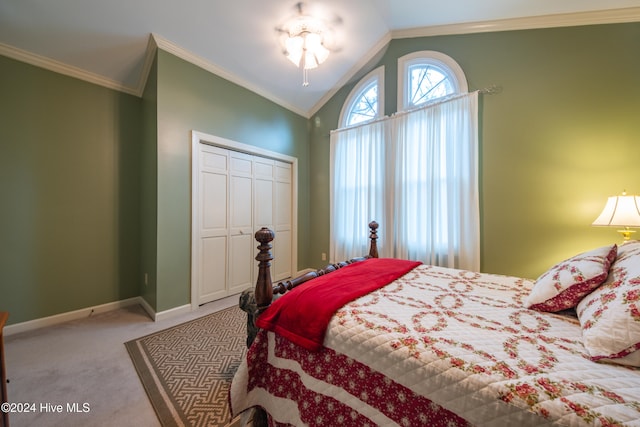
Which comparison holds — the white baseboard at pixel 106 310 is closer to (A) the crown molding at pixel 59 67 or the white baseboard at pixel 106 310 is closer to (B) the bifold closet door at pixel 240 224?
(B) the bifold closet door at pixel 240 224

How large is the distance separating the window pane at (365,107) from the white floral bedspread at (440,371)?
2.94 meters

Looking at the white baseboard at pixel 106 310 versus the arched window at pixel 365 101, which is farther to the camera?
the arched window at pixel 365 101

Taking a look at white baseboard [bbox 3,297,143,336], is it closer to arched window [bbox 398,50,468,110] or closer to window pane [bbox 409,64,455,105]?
arched window [bbox 398,50,468,110]

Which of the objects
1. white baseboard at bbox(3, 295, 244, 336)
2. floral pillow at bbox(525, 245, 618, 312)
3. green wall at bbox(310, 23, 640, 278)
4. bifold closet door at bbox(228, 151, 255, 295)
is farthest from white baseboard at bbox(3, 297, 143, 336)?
green wall at bbox(310, 23, 640, 278)

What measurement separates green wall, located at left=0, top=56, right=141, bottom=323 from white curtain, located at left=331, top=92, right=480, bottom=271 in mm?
2792

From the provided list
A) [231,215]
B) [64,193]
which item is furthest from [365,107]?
[64,193]

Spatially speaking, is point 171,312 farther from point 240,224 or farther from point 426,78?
point 426,78

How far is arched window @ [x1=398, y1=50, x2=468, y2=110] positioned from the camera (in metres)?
2.83

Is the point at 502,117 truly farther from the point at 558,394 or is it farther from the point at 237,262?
the point at 237,262

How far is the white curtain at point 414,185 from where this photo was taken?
2.66 meters

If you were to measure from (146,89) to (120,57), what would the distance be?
0.36 meters

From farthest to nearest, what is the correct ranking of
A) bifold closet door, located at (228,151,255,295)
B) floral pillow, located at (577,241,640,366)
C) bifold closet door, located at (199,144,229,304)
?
bifold closet door, located at (228,151,255,295) → bifold closet door, located at (199,144,229,304) → floral pillow, located at (577,241,640,366)

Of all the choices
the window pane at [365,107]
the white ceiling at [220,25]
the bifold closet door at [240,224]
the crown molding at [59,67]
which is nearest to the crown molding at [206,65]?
the white ceiling at [220,25]

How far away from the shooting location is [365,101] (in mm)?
3613
